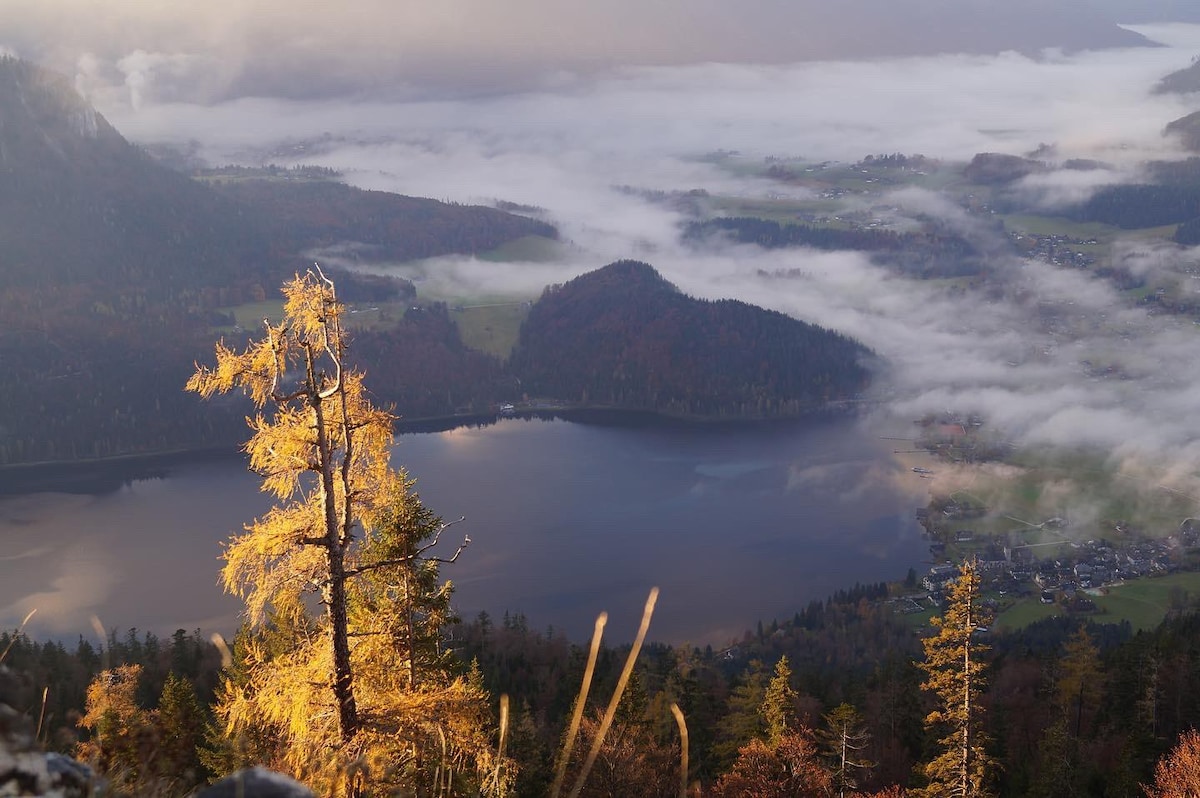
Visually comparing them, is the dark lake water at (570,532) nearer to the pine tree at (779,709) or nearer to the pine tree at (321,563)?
the pine tree at (779,709)

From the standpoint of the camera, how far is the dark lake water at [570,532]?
60.5m

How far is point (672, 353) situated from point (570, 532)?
70.2 m

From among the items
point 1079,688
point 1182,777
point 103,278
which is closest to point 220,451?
point 103,278

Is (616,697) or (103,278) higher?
(616,697)

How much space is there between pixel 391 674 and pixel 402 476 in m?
1.90

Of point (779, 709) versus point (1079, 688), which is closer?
point (779, 709)

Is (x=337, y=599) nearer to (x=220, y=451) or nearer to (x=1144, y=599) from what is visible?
(x=1144, y=599)

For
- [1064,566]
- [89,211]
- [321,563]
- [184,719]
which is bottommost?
[1064,566]

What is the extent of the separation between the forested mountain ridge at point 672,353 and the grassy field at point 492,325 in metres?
2.39

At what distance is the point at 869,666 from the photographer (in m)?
51.3

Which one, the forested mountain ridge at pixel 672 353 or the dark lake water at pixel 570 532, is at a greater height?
the forested mountain ridge at pixel 672 353

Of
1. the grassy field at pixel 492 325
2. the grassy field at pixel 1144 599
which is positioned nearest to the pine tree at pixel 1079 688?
the grassy field at pixel 1144 599

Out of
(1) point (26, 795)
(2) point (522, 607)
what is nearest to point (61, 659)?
(2) point (522, 607)

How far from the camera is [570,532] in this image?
250ft
